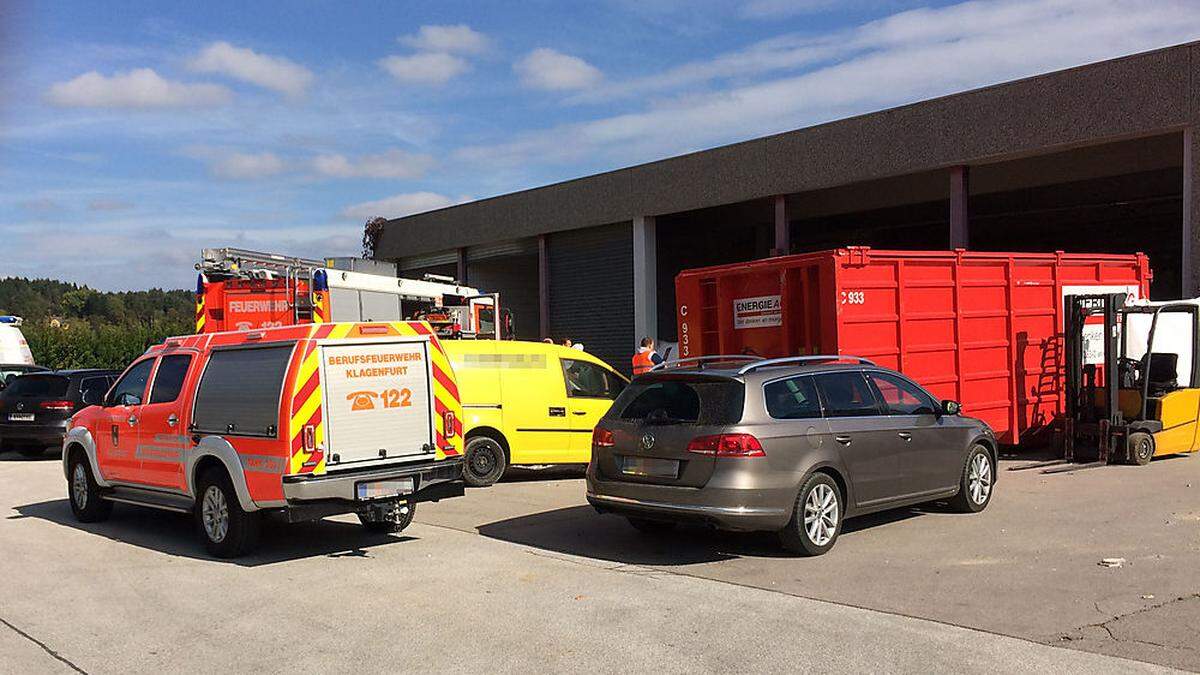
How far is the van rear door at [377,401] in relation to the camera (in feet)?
28.8

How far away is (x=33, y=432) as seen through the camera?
60.6 ft

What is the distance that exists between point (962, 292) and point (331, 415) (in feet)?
30.2

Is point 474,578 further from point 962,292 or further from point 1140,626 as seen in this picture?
point 962,292

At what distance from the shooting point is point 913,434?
30.7 ft

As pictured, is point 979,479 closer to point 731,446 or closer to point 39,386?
point 731,446

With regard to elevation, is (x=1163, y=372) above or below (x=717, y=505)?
above

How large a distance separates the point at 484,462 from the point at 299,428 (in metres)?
4.99

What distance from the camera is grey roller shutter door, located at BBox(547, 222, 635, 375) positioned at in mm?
26812

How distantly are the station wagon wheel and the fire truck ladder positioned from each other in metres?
12.1

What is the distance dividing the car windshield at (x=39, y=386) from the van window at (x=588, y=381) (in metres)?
10.5

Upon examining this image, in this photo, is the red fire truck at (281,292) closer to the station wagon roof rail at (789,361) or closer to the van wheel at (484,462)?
the van wheel at (484,462)

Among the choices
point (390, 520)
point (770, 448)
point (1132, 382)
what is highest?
point (1132, 382)

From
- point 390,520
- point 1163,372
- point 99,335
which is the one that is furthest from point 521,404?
point 99,335

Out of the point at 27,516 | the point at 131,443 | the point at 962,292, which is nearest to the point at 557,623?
the point at 131,443
